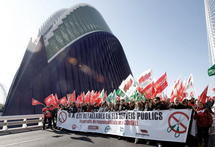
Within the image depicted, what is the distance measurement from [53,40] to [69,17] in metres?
7.23

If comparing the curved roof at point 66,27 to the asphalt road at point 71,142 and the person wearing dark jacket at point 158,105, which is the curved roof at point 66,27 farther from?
the person wearing dark jacket at point 158,105

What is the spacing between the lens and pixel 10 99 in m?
22.8

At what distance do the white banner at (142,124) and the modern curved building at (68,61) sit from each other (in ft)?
50.9

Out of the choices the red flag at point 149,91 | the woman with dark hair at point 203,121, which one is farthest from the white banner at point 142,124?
the red flag at point 149,91

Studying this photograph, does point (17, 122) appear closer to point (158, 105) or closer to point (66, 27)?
point (158, 105)

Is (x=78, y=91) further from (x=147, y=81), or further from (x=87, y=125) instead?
(x=147, y=81)

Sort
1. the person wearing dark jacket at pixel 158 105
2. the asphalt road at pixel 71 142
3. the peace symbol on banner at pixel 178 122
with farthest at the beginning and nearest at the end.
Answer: the person wearing dark jacket at pixel 158 105
the asphalt road at pixel 71 142
the peace symbol on banner at pixel 178 122

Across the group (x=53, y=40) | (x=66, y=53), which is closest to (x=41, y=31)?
(x=53, y=40)

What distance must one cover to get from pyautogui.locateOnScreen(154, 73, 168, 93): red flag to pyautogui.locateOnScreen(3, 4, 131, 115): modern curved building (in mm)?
19108

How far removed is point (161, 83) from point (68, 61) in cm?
2596

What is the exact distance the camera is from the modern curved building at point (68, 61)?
2414cm

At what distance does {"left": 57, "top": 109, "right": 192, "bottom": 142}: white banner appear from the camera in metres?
A: 6.32

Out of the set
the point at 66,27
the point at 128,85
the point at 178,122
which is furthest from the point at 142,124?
the point at 66,27

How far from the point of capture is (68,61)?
31891 mm
